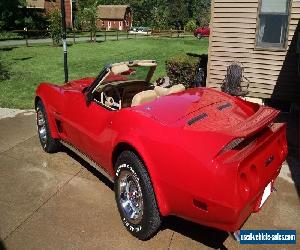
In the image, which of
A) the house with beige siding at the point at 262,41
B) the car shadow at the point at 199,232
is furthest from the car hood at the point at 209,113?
the house with beige siding at the point at 262,41

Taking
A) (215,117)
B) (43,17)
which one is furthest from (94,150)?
(43,17)

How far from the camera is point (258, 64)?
9.20 meters

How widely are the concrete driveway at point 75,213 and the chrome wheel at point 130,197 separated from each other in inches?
9.0

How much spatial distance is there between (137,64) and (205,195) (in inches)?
98.0

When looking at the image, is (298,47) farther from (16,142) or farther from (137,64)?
(16,142)

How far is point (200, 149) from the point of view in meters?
3.10

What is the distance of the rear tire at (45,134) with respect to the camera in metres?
5.78

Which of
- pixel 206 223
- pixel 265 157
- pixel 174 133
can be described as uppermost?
pixel 174 133

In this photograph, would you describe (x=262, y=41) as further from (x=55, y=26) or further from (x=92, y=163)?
(x=55, y=26)

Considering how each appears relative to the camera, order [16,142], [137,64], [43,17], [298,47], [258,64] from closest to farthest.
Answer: [137,64] < [16,142] < [298,47] < [258,64] < [43,17]

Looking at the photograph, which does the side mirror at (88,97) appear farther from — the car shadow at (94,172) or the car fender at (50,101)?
the car shadow at (94,172)

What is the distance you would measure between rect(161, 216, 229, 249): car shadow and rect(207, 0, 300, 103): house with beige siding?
612 cm

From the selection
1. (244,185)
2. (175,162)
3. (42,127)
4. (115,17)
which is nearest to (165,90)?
(175,162)

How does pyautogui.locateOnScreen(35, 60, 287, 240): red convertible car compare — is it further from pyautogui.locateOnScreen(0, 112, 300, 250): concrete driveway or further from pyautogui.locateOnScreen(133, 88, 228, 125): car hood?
pyautogui.locateOnScreen(0, 112, 300, 250): concrete driveway
